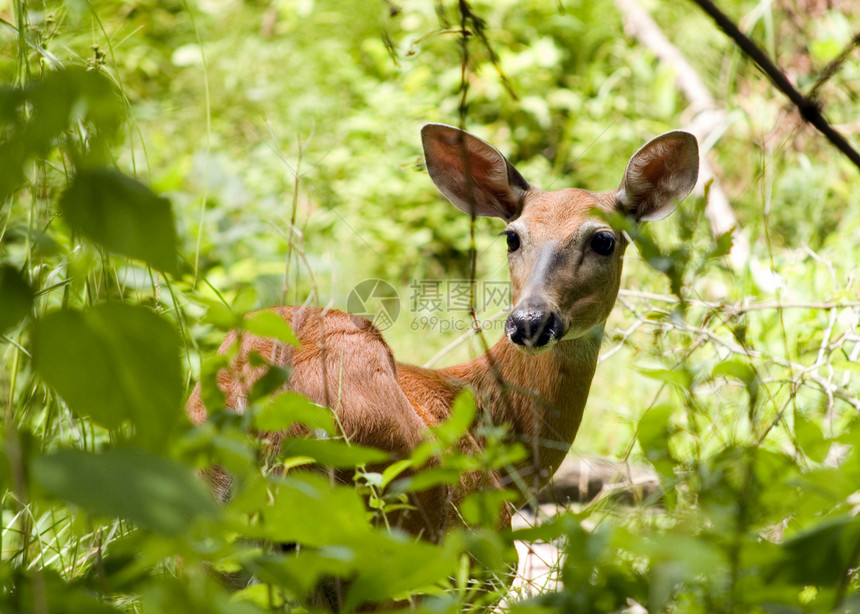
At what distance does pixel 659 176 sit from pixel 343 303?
130 cm

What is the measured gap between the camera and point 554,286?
240 centimetres

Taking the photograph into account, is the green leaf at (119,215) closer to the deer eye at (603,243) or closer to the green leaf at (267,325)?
the green leaf at (267,325)

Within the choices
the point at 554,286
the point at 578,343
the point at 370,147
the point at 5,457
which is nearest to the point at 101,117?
the point at 5,457

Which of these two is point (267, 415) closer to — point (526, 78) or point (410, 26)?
point (526, 78)

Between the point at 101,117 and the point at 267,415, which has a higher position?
the point at 101,117

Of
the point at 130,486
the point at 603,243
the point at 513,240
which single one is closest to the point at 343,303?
the point at 513,240

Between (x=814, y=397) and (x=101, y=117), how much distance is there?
9.46ft

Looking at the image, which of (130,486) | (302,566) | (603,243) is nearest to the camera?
(130,486)

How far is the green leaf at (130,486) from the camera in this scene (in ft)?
2.06

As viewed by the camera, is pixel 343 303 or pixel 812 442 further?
pixel 343 303

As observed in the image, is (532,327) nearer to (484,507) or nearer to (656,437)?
(656,437)

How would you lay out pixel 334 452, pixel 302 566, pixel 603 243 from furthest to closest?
pixel 603 243 → pixel 334 452 → pixel 302 566

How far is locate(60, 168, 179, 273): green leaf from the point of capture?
0.73 metres

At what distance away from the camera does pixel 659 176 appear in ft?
9.01
